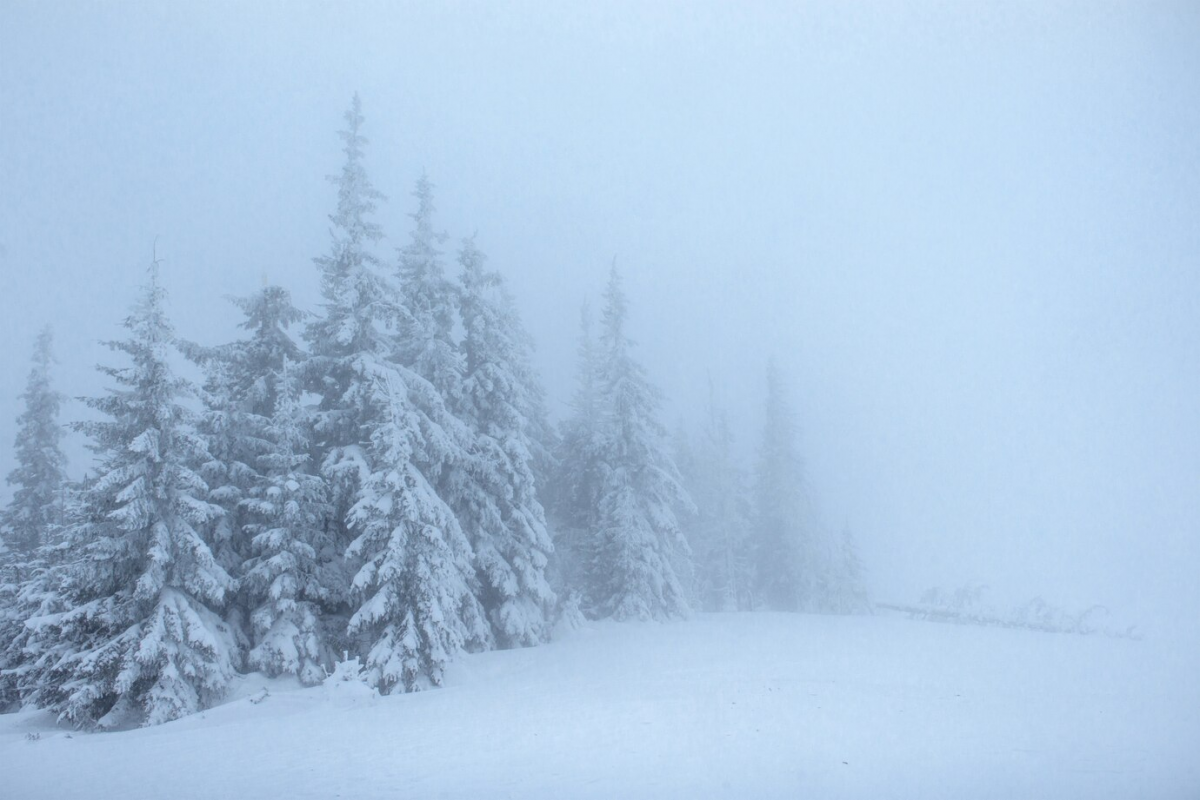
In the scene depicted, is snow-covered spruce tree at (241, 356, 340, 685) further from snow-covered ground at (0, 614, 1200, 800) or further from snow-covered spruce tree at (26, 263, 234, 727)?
snow-covered spruce tree at (26, 263, 234, 727)

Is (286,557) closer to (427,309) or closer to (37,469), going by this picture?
(427,309)

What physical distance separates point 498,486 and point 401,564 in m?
6.23

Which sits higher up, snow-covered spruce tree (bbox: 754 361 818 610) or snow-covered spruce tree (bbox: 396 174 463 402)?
snow-covered spruce tree (bbox: 396 174 463 402)

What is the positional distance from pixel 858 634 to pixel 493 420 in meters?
15.1

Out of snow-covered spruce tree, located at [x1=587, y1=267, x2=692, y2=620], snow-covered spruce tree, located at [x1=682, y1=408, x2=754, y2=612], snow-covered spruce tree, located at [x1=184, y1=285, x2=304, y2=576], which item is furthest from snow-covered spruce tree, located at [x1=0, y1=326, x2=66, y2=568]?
snow-covered spruce tree, located at [x1=682, y1=408, x2=754, y2=612]

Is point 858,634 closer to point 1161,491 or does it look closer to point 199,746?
point 199,746

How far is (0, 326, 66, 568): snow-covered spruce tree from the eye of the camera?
26938 millimetres

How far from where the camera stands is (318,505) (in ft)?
58.2

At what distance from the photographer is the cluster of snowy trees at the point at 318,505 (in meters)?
14.6

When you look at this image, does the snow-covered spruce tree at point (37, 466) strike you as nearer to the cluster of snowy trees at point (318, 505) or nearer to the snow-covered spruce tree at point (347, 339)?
the cluster of snowy trees at point (318, 505)

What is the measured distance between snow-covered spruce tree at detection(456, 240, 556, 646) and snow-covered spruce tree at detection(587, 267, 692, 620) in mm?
4768

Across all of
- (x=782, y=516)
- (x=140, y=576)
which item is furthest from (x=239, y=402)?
(x=782, y=516)

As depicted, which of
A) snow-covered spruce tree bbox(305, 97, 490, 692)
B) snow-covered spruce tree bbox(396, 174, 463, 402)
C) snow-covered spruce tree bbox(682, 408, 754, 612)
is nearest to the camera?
snow-covered spruce tree bbox(305, 97, 490, 692)

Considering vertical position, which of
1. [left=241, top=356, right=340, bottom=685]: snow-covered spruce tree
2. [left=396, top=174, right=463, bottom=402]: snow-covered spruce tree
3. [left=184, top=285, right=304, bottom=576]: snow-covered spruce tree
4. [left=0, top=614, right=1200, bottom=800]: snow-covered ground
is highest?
[left=396, top=174, right=463, bottom=402]: snow-covered spruce tree
